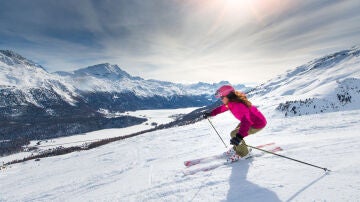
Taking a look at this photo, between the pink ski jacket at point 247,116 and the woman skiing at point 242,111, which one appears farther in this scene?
the woman skiing at point 242,111

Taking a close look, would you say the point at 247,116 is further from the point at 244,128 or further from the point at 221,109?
the point at 221,109

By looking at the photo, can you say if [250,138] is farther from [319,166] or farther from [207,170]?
[319,166]

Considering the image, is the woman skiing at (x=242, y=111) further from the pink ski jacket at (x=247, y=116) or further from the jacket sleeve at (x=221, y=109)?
the jacket sleeve at (x=221, y=109)

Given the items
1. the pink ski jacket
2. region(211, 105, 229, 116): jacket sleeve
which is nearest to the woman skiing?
the pink ski jacket

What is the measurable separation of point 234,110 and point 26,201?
9.39m

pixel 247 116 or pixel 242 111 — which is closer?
pixel 247 116

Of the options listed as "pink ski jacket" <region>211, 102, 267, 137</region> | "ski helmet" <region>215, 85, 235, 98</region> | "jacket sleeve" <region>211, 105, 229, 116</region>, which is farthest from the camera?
"jacket sleeve" <region>211, 105, 229, 116</region>

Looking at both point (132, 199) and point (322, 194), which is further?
point (132, 199)

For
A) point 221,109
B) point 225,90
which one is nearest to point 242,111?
point 225,90

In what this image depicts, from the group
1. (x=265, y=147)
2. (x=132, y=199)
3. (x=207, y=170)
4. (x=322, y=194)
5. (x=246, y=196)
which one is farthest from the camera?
(x=265, y=147)

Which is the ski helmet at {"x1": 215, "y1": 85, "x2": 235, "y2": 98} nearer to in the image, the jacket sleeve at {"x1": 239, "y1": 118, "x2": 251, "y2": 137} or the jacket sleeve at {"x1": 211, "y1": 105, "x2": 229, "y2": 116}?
the jacket sleeve at {"x1": 239, "y1": 118, "x2": 251, "y2": 137}

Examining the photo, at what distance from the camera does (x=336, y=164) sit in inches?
256

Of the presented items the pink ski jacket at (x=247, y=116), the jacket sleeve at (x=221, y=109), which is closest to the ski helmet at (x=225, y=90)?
the pink ski jacket at (x=247, y=116)

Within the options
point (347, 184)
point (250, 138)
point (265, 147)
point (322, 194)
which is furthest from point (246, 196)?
point (250, 138)
